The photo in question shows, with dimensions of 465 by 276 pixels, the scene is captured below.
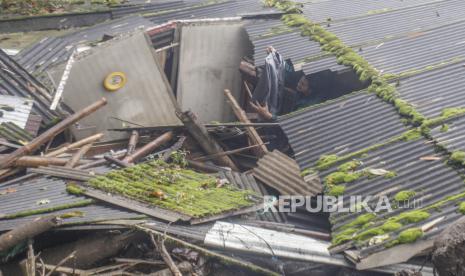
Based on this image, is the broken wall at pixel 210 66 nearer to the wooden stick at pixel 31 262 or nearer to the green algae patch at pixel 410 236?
the green algae patch at pixel 410 236

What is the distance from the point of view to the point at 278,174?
10398mm

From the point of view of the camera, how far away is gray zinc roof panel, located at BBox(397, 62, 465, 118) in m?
9.88

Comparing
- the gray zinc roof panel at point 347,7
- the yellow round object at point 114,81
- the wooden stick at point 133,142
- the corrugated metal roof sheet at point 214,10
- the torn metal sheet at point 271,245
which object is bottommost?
the torn metal sheet at point 271,245

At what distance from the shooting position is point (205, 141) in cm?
1141

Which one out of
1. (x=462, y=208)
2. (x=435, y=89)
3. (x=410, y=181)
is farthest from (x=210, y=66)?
(x=462, y=208)

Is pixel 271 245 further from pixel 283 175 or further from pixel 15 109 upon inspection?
pixel 15 109

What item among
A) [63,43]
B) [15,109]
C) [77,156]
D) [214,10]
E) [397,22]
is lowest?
[77,156]

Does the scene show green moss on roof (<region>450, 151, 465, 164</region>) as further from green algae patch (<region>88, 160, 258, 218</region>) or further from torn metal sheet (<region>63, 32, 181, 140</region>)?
torn metal sheet (<region>63, 32, 181, 140</region>)

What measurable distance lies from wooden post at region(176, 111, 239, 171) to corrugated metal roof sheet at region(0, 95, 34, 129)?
113 inches

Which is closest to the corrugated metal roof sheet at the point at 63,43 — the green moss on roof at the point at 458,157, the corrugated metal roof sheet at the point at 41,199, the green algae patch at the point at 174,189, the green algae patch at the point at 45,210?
the corrugated metal roof sheet at the point at 41,199

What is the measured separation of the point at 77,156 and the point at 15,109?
198 cm

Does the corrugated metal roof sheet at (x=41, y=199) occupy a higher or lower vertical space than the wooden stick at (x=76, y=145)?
higher

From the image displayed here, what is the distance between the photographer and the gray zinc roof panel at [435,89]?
9.88 metres

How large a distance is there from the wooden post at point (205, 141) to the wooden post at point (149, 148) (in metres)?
0.41
